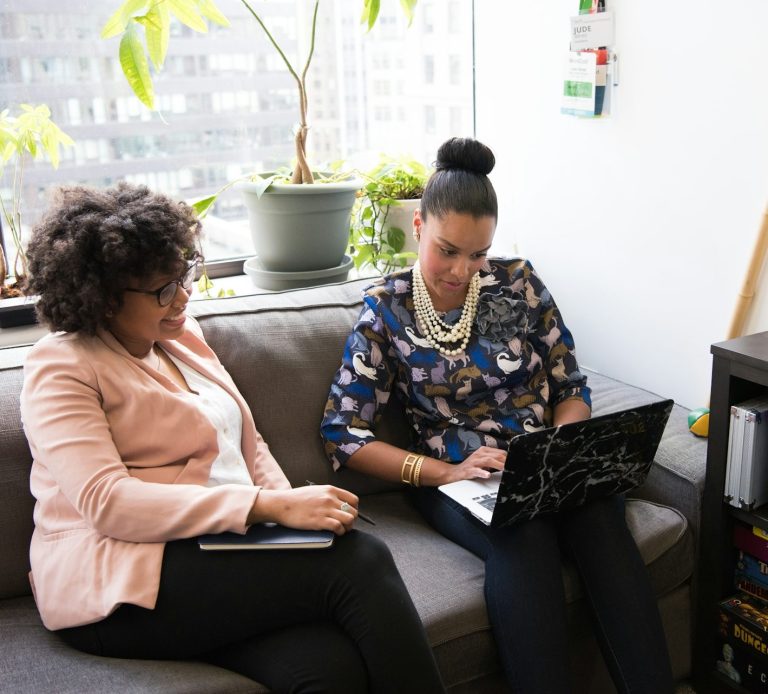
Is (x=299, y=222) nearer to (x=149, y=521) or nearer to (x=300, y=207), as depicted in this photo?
(x=300, y=207)

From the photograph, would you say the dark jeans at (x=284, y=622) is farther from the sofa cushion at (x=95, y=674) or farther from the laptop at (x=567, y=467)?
the laptop at (x=567, y=467)

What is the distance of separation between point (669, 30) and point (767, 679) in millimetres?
1424

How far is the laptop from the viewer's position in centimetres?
140

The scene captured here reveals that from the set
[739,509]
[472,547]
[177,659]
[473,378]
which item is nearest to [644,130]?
[473,378]

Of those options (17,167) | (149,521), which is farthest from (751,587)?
(17,167)

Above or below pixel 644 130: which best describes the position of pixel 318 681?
below

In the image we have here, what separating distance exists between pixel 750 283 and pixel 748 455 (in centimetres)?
45

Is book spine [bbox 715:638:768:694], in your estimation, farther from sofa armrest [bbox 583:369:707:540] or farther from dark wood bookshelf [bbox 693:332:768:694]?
sofa armrest [bbox 583:369:707:540]

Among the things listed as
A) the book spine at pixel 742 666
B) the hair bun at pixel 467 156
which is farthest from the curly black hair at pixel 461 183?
the book spine at pixel 742 666

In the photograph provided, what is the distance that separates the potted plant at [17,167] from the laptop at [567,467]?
1085 millimetres

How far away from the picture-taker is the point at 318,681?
125 centimetres

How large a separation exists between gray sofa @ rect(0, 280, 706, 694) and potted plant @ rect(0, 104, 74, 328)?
1.00ft

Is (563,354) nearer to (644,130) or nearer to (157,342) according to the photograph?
(644,130)

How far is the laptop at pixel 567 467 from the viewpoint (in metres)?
1.40
